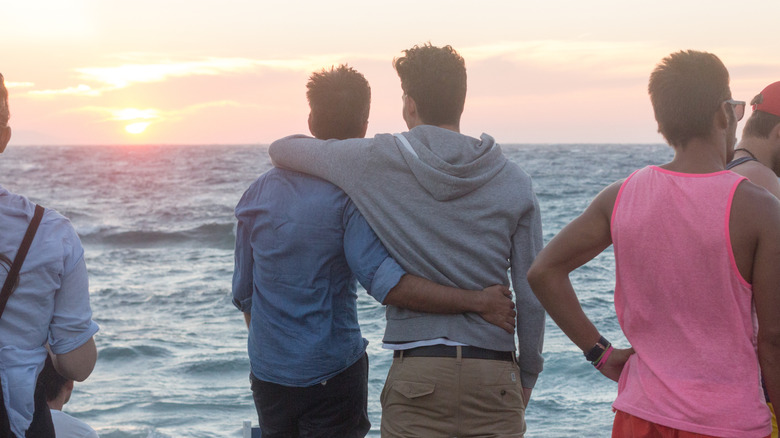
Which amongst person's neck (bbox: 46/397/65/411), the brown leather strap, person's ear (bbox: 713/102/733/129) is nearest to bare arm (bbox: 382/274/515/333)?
person's ear (bbox: 713/102/733/129)

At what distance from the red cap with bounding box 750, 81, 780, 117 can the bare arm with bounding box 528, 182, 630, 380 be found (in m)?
1.17

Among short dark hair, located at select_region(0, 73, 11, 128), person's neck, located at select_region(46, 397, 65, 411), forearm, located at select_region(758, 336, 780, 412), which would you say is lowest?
person's neck, located at select_region(46, 397, 65, 411)

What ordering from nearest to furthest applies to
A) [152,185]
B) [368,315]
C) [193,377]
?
[193,377], [368,315], [152,185]

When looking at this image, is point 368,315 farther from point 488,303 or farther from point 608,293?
point 488,303

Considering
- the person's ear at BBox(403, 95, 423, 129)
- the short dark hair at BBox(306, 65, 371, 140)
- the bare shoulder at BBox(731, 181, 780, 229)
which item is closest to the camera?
the bare shoulder at BBox(731, 181, 780, 229)

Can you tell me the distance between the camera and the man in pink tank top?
1.84 m

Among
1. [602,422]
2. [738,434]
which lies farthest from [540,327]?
[602,422]

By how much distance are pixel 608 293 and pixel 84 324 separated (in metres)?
9.92

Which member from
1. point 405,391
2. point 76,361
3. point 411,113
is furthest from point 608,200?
point 76,361

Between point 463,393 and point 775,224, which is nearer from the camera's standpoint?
point 775,224

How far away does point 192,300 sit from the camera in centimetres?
1146

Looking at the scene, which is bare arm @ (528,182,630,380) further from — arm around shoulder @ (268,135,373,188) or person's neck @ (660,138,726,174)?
arm around shoulder @ (268,135,373,188)

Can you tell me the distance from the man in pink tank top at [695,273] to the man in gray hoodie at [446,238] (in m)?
0.36

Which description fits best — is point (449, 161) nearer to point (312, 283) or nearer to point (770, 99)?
point (312, 283)
